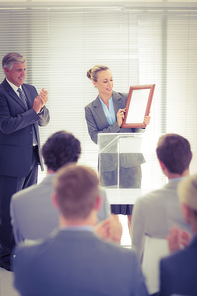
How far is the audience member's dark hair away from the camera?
1.55 m

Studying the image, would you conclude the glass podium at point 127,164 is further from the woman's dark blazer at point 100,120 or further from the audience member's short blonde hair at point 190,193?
the audience member's short blonde hair at point 190,193

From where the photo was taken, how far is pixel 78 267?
922 mm

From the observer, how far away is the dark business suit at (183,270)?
974mm

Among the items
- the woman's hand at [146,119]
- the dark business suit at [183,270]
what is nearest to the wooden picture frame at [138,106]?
the woman's hand at [146,119]

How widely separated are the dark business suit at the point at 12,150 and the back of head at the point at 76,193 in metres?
1.82

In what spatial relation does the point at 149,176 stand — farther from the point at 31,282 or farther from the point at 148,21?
the point at 148,21

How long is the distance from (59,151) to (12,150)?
1.32 metres

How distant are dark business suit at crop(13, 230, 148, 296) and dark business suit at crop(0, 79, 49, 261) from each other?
1831mm

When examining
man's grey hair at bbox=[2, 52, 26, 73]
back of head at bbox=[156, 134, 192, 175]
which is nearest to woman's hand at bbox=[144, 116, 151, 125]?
back of head at bbox=[156, 134, 192, 175]

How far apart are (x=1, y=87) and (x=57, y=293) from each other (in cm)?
221

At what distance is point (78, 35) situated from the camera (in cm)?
365

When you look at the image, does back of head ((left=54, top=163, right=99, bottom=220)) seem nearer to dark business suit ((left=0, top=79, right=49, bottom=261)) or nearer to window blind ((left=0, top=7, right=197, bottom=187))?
dark business suit ((left=0, top=79, right=49, bottom=261))

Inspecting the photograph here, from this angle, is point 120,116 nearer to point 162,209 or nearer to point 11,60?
point 11,60

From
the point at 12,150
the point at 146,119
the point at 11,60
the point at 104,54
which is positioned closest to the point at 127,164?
the point at 146,119
